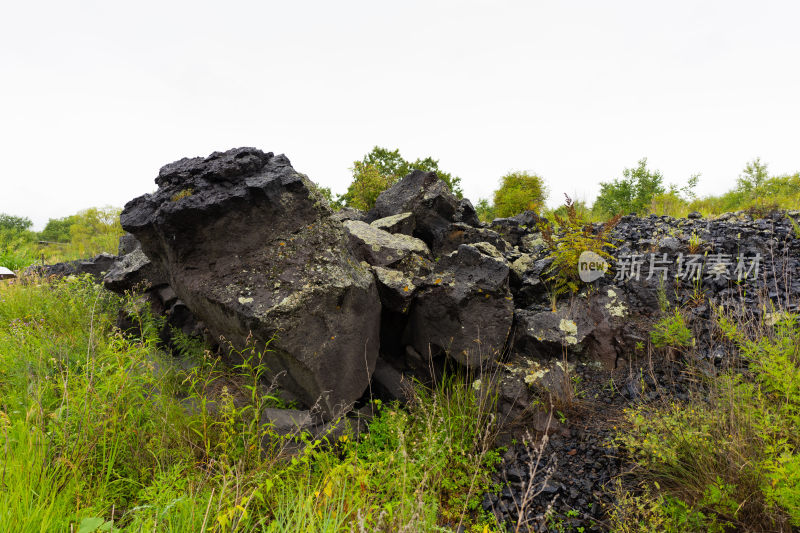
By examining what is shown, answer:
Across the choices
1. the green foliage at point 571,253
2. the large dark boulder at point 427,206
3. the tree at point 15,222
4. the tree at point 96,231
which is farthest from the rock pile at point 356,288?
the tree at point 15,222

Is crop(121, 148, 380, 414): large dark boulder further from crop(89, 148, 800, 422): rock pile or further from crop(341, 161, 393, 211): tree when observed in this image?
crop(341, 161, 393, 211): tree

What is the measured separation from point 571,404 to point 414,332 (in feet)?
6.26

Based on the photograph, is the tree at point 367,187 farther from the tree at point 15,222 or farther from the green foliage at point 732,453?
the tree at point 15,222

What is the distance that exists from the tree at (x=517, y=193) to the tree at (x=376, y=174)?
2171 mm

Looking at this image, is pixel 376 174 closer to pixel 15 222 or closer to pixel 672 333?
pixel 672 333

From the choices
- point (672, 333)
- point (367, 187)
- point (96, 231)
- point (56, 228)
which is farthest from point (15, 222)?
point (672, 333)

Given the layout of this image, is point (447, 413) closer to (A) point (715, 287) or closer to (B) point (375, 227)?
(B) point (375, 227)

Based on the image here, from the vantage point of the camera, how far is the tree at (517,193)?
14.3 meters

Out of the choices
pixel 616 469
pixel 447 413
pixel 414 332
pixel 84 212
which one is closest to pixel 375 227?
pixel 414 332

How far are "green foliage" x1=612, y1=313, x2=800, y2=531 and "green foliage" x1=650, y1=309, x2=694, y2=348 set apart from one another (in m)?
0.65

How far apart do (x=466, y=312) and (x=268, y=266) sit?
235cm

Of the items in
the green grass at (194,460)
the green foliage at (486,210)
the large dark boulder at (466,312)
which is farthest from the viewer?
the green foliage at (486,210)

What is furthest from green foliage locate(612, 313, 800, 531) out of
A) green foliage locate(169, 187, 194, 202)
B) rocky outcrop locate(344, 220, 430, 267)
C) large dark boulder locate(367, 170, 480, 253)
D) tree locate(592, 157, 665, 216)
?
tree locate(592, 157, 665, 216)

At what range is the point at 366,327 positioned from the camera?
4.17 m
